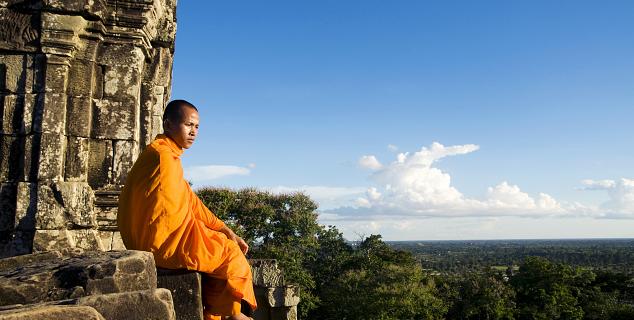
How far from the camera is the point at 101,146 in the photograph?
4.77 m

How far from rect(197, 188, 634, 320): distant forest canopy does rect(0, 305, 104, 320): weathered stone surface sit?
2099 cm

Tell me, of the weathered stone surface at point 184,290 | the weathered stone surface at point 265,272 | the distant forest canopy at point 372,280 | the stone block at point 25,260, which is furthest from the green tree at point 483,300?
the stone block at point 25,260

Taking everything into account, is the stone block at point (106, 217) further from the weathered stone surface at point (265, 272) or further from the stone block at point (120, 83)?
the weathered stone surface at point (265, 272)

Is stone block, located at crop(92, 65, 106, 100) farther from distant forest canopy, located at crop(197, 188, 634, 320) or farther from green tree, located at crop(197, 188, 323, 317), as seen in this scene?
green tree, located at crop(197, 188, 323, 317)

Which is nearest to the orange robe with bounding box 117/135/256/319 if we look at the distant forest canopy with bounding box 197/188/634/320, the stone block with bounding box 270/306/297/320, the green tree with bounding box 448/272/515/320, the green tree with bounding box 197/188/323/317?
the stone block with bounding box 270/306/297/320

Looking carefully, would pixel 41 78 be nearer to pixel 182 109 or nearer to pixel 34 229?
pixel 34 229

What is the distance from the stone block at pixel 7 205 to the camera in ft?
14.3

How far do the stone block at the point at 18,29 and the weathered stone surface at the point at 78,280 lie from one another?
9.20ft

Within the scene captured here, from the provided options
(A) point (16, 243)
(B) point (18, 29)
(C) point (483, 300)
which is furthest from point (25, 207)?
(C) point (483, 300)

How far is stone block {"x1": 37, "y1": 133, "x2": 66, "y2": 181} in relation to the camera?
4.44 metres

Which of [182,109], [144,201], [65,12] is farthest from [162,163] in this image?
[65,12]

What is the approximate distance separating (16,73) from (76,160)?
907mm

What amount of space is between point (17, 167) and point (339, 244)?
25.9 m

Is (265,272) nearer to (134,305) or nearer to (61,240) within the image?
(61,240)
